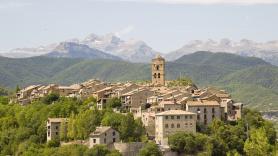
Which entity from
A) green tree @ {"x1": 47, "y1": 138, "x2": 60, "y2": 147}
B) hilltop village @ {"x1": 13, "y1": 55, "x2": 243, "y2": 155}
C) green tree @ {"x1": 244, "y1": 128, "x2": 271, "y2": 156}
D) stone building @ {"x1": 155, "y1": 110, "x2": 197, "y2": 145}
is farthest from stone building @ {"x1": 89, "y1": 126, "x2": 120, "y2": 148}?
green tree @ {"x1": 244, "y1": 128, "x2": 271, "y2": 156}

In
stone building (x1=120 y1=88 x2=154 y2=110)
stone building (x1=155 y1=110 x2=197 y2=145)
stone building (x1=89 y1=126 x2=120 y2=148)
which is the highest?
stone building (x1=120 y1=88 x2=154 y2=110)

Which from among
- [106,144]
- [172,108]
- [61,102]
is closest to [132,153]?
[106,144]

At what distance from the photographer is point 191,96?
7181 centimetres

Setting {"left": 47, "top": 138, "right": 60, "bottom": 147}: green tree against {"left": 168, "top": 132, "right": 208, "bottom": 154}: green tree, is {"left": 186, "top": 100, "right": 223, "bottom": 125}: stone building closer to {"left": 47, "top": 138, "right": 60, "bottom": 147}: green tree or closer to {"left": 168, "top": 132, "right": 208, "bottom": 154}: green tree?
{"left": 168, "top": 132, "right": 208, "bottom": 154}: green tree

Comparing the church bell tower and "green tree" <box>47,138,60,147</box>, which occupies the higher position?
the church bell tower

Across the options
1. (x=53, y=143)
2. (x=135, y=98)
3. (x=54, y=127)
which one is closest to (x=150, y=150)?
(x=53, y=143)

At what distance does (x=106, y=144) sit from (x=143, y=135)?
14.6ft

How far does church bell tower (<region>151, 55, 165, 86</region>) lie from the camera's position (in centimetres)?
8600

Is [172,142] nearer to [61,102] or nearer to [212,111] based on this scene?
[212,111]

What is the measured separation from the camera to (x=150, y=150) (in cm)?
5691

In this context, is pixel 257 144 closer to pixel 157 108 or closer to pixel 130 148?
pixel 157 108

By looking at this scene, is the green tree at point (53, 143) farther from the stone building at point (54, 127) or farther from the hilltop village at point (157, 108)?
the hilltop village at point (157, 108)

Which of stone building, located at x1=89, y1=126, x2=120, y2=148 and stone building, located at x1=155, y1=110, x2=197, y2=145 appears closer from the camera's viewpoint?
stone building, located at x1=89, y1=126, x2=120, y2=148

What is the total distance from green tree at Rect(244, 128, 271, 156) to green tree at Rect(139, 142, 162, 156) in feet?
30.6
